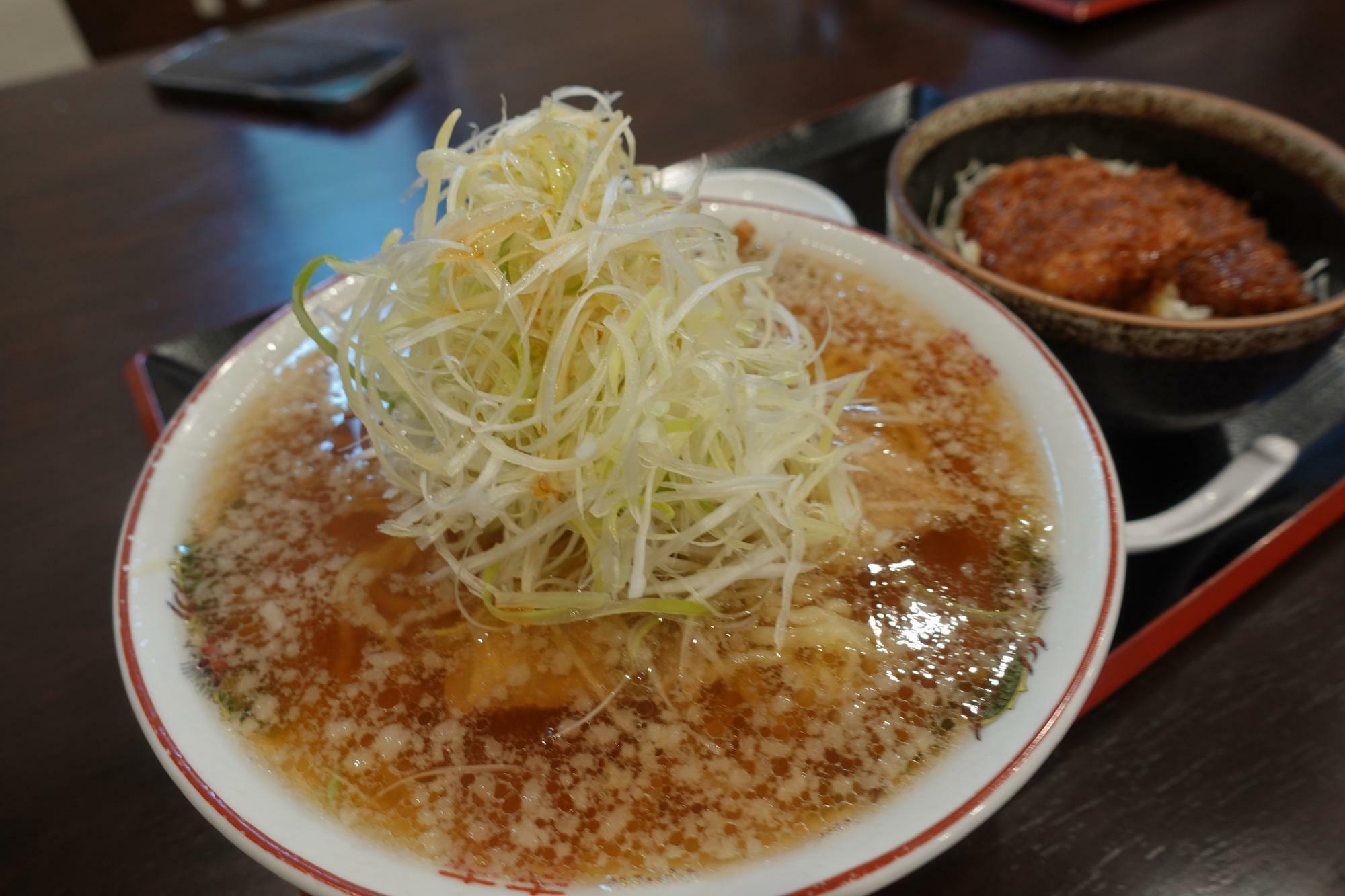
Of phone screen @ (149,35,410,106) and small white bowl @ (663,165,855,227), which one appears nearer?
small white bowl @ (663,165,855,227)

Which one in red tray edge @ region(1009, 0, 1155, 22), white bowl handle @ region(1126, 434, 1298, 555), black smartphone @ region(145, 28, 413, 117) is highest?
black smartphone @ region(145, 28, 413, 117)

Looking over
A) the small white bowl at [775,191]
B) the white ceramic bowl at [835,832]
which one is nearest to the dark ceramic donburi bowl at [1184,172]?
the white ceramic bowl at [835,832]

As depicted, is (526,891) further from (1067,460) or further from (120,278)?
(120,278)

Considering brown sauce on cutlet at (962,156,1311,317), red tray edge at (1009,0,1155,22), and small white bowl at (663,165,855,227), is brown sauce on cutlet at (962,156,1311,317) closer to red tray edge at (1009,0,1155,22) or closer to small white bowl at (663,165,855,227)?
small white bowl at (663,165,855,227)

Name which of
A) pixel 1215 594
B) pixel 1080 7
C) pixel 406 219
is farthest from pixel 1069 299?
pixel 1080 7

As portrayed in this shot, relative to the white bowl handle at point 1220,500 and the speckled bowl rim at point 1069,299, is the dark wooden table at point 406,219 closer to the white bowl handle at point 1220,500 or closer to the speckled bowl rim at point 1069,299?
the white bowl handle at point 1220,500

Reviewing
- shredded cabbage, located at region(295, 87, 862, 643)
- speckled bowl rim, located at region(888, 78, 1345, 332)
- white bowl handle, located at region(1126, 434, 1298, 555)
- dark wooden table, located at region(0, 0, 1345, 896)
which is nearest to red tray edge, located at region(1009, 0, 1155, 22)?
dark wooden table, located at region(0, 0, 1345, 896)
